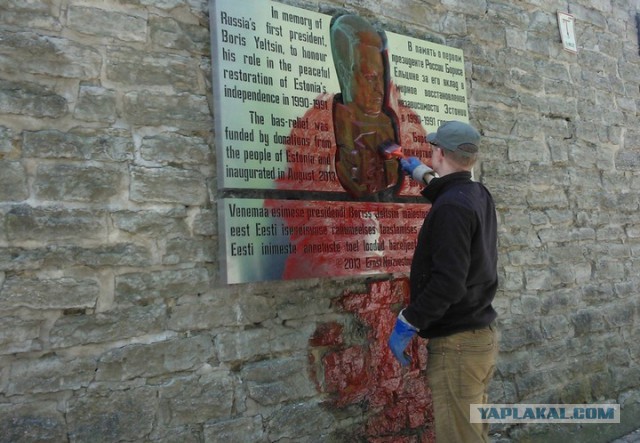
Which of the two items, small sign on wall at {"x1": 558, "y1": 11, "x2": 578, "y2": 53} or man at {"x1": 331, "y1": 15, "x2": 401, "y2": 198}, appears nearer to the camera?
man at {"x1": 331, "y1": 15, "x2": 401, "y2": 198}

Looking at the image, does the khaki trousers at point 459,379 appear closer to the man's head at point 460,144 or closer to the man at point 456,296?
the man at point 456,296

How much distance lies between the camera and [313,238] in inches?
115

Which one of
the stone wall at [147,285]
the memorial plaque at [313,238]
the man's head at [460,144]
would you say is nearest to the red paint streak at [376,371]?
the stone wall at [147,285]

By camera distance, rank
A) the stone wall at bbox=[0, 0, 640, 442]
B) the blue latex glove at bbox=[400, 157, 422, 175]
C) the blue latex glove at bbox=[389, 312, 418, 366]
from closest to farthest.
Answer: the stone wall at bbox=[0, 0, 640, 442], the blue latex glove at bbox=[389, 312, 418, 366], the blue latex glove at bbox=[400, 157, 422, 175]

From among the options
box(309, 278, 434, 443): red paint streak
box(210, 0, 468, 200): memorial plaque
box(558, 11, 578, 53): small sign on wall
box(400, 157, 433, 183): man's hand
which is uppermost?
box(558, 11, 578, 53): small sign on wall

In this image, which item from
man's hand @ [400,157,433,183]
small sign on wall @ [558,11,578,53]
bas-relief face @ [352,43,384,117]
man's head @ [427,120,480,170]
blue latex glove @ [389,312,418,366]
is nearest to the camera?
blue latex glove @ [389,312,418,366]

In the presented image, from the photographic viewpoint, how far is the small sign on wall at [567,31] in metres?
4.59

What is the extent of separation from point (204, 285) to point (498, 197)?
7.19ft

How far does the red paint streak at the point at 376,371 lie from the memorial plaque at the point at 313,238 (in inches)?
7.2

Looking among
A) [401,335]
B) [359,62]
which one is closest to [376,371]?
[401,335]

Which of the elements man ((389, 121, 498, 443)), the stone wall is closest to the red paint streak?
the stone wall

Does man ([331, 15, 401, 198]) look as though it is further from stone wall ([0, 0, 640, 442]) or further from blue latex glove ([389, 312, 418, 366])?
blue latex glove ([389, 312, 418, 366])

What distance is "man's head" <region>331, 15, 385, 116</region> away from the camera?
3174 mm

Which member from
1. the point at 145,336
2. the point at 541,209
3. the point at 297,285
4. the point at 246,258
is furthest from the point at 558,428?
the point at 145,336
